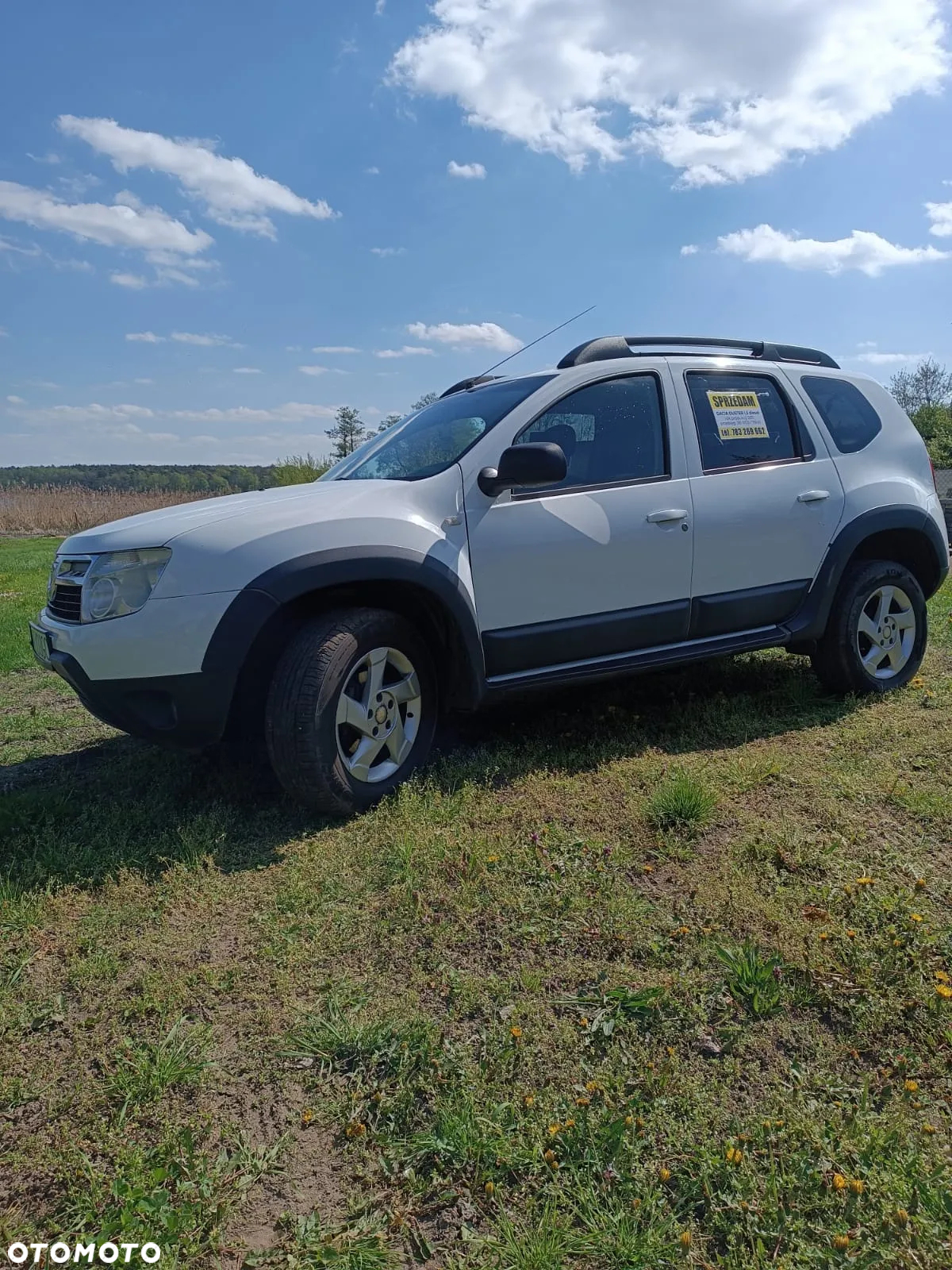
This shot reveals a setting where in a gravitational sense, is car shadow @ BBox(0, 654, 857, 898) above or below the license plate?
below

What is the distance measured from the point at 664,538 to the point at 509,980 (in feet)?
7.30

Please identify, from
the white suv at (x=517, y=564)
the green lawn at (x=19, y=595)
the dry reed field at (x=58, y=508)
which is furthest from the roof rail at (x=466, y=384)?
the dry reed field at (x=58, y=508)

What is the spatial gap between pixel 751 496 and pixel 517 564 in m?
1.38

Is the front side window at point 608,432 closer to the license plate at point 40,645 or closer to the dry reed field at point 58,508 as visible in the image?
the license plate at point 40,645

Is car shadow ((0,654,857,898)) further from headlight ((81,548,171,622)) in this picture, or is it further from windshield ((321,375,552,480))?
windshield ((321,375,552,480))

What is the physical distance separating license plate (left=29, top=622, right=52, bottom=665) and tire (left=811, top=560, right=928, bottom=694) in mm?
3742

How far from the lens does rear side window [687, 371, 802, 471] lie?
4.08 meters

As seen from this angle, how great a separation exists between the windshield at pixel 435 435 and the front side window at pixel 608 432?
0.59ft

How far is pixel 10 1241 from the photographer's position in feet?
5.16

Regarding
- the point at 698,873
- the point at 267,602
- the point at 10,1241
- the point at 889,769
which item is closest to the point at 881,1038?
the point at 698,873

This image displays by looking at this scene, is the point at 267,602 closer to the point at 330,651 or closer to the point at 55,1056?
the point at 330,651

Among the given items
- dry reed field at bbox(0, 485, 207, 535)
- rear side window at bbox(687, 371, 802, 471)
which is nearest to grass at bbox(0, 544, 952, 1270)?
rear side window at bbox(687, 371, 802, 471)

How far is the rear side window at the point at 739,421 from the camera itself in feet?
13.4

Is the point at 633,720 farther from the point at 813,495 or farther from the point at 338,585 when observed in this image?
the point at 338,585
